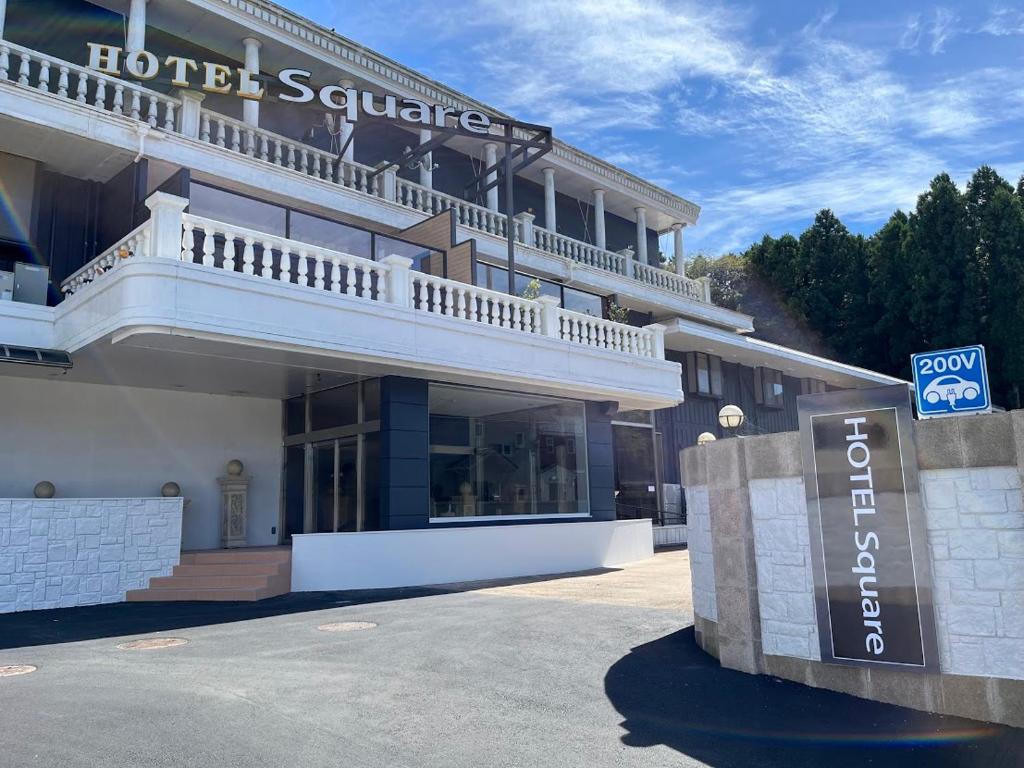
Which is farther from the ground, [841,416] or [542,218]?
[542,218]

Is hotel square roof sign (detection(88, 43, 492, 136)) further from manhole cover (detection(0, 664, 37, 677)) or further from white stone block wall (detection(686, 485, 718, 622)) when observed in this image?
white stone block wall (detection(686, 485, 718, 622))

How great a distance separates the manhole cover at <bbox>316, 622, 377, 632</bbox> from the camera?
28.3ft

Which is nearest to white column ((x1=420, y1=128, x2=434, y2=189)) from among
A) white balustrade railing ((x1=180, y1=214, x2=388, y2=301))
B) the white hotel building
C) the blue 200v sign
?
the white hotel building

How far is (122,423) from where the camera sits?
559 inches

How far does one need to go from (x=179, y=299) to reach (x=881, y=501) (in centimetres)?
859

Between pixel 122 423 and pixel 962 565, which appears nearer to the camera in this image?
pixel 962 565

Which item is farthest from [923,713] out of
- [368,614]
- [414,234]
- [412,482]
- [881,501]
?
[414,234]

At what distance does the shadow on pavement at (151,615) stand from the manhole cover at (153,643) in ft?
1.83

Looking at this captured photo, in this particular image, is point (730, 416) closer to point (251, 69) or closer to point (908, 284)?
point (251, 69)

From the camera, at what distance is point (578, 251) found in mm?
22016

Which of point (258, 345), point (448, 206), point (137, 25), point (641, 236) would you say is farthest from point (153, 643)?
point (641, 236)

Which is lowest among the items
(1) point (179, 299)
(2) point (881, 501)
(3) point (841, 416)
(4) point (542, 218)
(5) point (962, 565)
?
(5) point (962, 565)

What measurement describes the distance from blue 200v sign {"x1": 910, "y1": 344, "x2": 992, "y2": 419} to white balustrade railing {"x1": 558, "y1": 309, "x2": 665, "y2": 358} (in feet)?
31.1

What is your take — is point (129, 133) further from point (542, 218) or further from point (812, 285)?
point (812, 285)
